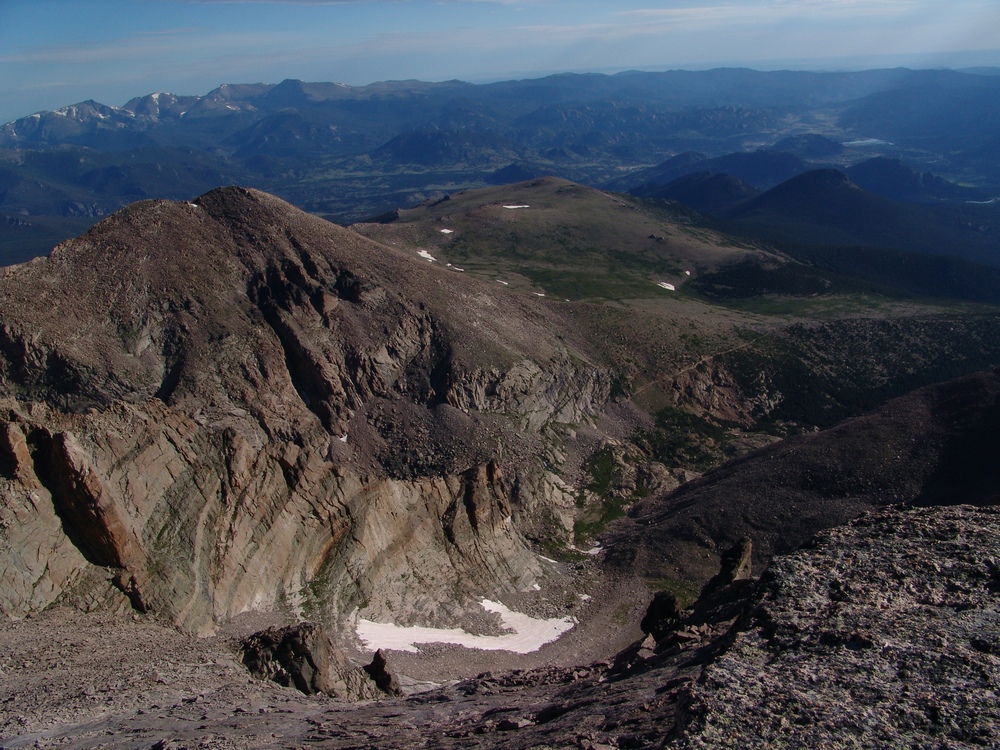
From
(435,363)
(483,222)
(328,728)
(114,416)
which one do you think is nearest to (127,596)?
(114,416)

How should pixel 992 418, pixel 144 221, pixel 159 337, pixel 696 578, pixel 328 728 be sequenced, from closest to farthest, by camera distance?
pixel 328 728 → pixel 696 578 → pixel 992 418 → pixel 159 337 → pixel 144 221

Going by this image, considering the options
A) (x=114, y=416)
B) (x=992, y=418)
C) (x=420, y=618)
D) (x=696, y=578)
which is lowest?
(x=696, y=578)

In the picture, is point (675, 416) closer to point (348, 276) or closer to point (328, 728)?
point (348, 276)

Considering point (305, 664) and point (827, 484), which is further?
point (827, 484)

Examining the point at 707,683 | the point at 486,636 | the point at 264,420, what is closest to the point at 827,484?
the point at 486,636

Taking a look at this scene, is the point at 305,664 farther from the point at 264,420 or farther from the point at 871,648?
the point at 264,420

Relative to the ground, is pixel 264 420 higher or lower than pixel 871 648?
lower

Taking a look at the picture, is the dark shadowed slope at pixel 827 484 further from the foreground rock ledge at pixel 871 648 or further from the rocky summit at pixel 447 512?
the foreground rock ledge at pixel 871 648

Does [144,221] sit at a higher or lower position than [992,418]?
higher
